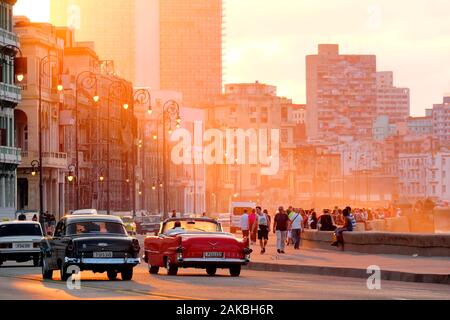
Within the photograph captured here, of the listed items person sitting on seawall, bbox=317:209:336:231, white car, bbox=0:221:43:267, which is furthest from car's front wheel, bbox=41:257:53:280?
person sitting on seawall, bbox=317:209:336:231

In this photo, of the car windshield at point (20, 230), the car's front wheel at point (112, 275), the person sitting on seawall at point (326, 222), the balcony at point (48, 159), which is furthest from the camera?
the balcony at point (48, 159)

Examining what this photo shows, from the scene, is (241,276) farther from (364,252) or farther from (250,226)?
A: (250,226)

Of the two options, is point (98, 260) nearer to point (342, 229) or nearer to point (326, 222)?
point (342, 229)

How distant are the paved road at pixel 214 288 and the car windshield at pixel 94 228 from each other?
1.20 m

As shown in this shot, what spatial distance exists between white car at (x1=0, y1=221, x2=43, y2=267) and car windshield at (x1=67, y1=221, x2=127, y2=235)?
12432 millimetres

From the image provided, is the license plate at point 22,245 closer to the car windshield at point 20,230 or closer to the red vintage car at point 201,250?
the car windshield at point 20,230

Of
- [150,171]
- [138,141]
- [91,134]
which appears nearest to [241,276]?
[91,134]

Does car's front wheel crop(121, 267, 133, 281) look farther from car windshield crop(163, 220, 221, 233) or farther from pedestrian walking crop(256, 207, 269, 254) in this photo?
pedestrian walking crop(256, 207, 269, 254)

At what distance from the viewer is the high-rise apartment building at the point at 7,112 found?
340 ft

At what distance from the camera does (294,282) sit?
3884cm

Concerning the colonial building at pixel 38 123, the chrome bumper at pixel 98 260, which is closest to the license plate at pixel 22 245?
the chrome bumper at pixel 98 260

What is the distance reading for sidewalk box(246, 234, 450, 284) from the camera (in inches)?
1586
